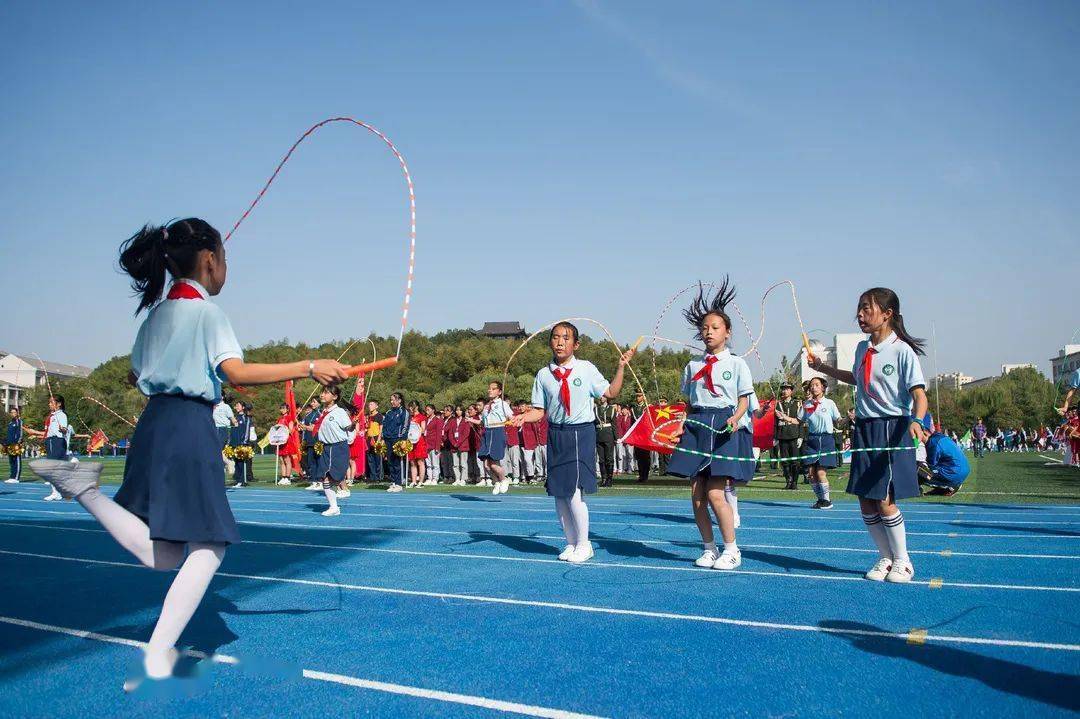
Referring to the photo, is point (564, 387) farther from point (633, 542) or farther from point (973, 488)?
point (973, 488)

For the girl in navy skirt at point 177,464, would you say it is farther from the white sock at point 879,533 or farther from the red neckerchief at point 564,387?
the white sock at point 879,533

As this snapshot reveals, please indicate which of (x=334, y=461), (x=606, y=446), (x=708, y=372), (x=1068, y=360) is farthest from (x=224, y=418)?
(x=1068, y=360)

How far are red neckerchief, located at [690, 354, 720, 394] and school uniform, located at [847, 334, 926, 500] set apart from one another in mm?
1263

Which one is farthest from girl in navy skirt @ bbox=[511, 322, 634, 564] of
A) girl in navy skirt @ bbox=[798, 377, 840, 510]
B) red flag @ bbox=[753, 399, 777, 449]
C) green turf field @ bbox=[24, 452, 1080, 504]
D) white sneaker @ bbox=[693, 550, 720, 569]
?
red flag @ bbox=[753, 399, 777, 449]

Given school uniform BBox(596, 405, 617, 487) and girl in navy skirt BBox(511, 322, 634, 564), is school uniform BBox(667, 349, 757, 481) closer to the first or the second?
girl in navy skirt BBox(511, 322, 634, 564)

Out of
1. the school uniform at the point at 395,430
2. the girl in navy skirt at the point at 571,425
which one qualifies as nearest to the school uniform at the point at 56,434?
the school uniform at the point at 395,430

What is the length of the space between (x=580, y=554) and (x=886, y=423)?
2.93 meters

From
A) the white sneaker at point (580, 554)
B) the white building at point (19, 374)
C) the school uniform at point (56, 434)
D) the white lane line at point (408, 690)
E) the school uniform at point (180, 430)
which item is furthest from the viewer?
the white building at point (19, 374)

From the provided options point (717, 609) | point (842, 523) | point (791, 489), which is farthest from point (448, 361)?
point (717, 609)

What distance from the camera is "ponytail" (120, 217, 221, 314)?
13.8 feet

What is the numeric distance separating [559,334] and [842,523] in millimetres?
5268

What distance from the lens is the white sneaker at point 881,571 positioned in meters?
6.65

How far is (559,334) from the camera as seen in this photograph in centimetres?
816

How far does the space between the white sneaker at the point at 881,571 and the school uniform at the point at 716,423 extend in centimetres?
120
